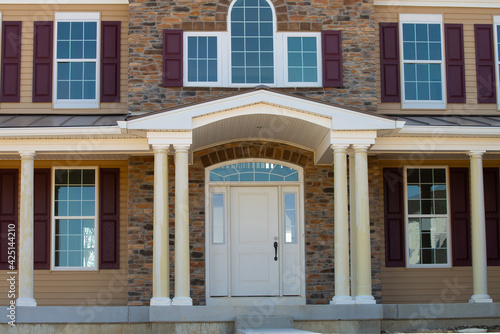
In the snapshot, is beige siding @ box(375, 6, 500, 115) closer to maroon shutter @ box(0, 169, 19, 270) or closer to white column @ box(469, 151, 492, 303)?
white column @ box(469, 151, 492, 303)

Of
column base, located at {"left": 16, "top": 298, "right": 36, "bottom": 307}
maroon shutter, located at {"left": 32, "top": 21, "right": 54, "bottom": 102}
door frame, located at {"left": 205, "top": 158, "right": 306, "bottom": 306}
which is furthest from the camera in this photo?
maroon shutter, located at {"left": 32, "top": 21, "right": 54, "bottom": 102}

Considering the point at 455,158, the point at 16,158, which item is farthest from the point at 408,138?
the point at 16,158

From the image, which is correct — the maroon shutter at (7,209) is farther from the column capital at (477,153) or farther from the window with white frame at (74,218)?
the column capital at (477,153)

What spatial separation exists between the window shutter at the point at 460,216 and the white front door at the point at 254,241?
138 inches

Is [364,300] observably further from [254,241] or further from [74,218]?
[74,218]

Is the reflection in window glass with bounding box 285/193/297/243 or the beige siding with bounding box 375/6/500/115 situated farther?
the beige siding with bounding box 375/6/500/115

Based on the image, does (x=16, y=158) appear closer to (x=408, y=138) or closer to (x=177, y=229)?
(x=177, y=229)

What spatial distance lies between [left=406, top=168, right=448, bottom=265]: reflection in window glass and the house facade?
30mm

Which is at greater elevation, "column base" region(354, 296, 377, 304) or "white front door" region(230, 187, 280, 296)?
"white front door" region(230, 187, 280, 296)

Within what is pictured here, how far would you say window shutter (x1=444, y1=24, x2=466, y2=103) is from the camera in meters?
14.6

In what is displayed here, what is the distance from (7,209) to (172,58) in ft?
14.3

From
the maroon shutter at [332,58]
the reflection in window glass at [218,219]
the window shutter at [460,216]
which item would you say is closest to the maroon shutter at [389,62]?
the maroon shutter at [332,58]

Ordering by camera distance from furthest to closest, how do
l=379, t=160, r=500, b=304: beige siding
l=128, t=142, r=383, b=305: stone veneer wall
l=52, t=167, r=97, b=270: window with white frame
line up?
l=379, t=160, r=500, b=304: beige siding
l=52, t=167, r=97, b=270: window with white frame
l=128, t=142, r=383, b=305: stone veneer wall

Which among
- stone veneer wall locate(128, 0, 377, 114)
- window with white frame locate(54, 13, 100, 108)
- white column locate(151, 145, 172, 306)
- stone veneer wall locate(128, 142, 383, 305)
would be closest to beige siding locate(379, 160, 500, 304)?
stone veneer wall locate(128, 142, 383, 305)
